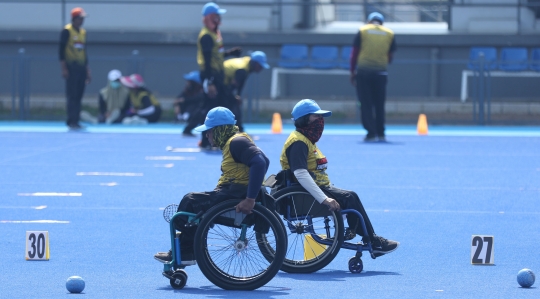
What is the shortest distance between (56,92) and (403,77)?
29.2 feet

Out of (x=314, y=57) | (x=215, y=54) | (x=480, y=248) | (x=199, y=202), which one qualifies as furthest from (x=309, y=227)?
(x=314, y=57)

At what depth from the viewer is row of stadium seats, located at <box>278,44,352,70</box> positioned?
80.9ft

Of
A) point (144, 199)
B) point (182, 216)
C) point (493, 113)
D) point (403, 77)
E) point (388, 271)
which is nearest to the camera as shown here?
point (182, 216)

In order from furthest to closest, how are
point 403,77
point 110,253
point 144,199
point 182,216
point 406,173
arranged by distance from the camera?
point 403,77 → point 406,173 → point 144,199 → point 110,253 → point 182,216

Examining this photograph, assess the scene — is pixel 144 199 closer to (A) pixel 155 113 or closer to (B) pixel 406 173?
(B) pixel 406 173

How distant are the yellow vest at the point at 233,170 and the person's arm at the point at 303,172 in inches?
20.6

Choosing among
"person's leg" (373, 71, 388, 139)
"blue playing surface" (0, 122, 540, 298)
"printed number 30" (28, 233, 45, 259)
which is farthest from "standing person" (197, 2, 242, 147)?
"printed number 30" (28, 233, 45, 259)

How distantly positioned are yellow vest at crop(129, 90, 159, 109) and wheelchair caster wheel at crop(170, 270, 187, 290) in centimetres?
1626

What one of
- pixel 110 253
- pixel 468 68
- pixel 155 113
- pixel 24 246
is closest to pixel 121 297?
pixel 110 253

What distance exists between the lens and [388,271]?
25.5ft

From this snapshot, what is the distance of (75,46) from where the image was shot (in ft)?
66.2

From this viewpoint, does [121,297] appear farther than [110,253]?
No

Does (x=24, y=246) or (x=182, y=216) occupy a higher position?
(x=182, y=216)

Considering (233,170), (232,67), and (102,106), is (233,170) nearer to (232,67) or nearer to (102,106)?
(232,67)
